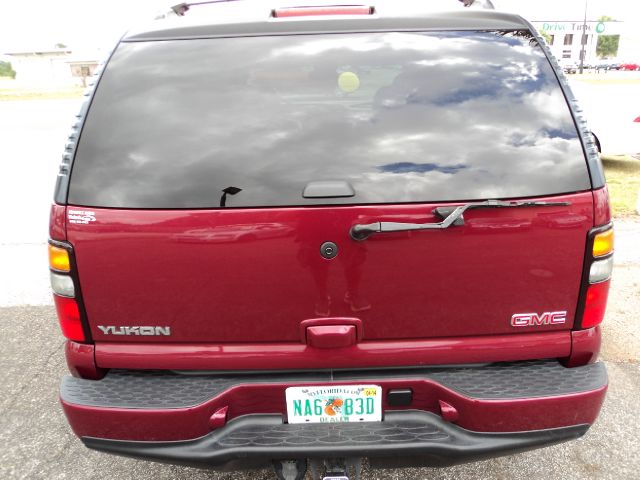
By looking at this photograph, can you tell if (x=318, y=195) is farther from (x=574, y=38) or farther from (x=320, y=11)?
(x=574, y=38)

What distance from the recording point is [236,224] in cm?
176

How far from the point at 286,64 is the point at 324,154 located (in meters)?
0.41

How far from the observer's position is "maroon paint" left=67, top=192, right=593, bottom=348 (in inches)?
69.4

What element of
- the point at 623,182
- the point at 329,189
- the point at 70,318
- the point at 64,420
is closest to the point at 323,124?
the point at 329,189

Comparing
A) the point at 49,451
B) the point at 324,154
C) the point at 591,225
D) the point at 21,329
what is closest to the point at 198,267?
the point at 324,154

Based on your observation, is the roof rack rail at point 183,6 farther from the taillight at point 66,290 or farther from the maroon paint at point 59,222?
the taillight at point 66,290

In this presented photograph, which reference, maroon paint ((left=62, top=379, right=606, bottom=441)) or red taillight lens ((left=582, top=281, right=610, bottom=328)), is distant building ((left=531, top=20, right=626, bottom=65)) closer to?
red taillight lens ((left=582, top=281, right=610, bottom=328))

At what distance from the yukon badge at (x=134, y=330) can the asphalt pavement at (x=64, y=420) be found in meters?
1.04

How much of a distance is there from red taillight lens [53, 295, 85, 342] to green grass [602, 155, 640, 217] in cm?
666

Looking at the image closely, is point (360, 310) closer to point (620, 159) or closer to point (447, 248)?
point (447, 248)

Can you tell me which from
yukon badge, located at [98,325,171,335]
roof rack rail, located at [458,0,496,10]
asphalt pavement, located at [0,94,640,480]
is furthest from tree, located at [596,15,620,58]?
yukon badge, located at [98,325,171,335]

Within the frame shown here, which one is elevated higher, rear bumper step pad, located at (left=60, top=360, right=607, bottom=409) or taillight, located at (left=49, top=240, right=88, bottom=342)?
taillight, located at (left=49, top=240, right=88, bottom=342)

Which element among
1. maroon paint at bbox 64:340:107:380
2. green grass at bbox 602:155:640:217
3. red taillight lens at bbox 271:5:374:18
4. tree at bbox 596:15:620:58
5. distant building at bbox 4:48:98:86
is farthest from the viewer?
tree at bbox 596:15:620:58

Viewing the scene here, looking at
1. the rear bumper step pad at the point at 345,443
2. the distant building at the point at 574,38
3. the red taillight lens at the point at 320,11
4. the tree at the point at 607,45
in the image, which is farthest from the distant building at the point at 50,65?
the tree at the point at 607,45
